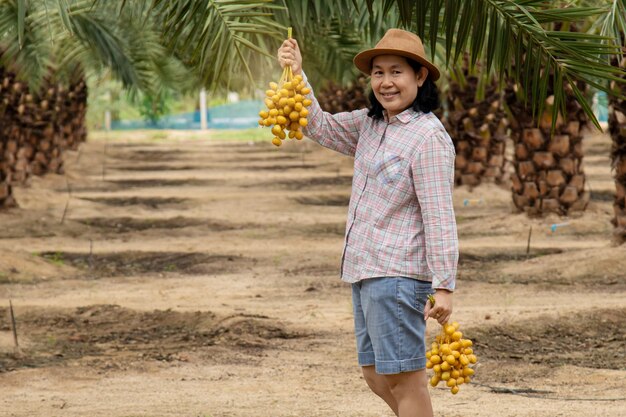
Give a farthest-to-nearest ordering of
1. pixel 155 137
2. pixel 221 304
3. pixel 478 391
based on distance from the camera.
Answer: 1. pixel 155 137
2. pixel 221 304
3. pixel 478 391

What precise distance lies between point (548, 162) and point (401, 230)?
10.3 metres

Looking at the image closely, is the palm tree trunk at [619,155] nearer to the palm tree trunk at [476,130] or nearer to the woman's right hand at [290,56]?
the palm tree trunk at [476,130]

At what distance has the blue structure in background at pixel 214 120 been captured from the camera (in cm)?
5288

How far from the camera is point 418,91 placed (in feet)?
12.9

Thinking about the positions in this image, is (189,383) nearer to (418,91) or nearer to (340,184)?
(418,91)

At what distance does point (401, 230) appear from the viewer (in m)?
3.71

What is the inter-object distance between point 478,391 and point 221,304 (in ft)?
11.9

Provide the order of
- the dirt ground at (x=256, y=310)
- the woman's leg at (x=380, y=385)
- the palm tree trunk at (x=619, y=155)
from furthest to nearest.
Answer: the palm tree trunk at (x=619, y=155) → the dirt ground at (x=256, y=310) → the woman's leg at (x=380, y=385)

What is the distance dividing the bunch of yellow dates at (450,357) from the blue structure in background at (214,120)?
48615mm

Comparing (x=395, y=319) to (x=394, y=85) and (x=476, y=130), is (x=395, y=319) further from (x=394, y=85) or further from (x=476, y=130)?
(x=476, y=130)

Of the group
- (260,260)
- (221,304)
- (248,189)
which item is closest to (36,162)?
(248,189)

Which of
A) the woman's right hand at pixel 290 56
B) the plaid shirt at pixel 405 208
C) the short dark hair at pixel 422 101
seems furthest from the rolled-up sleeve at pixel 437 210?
the woman's right hand at pixel 290 56

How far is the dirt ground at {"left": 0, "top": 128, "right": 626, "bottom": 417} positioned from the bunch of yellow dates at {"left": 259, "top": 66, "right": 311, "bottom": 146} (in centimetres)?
196

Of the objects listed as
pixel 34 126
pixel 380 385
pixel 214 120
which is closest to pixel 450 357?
pixel 380 385
